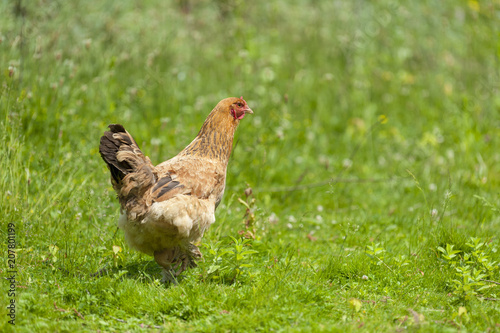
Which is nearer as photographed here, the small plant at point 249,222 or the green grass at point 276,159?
the green grass at point 276,159

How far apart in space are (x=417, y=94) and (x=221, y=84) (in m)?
3.34

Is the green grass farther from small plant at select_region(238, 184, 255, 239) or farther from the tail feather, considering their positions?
the tail feather

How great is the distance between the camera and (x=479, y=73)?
8844 millimetres

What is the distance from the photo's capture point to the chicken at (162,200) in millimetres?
3641

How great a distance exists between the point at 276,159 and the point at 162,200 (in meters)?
3.15

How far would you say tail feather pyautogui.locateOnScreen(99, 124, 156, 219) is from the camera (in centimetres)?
364

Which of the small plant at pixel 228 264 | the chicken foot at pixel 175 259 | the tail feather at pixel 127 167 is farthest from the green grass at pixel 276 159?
the tail feather at pixel 127 167

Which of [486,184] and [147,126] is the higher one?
[147,126]

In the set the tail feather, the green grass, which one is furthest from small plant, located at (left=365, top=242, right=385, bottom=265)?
the tail feather

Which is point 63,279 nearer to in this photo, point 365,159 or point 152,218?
point 152,218

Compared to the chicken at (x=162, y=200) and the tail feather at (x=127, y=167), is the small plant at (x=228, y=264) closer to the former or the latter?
the chicken at (x=162, y=200)

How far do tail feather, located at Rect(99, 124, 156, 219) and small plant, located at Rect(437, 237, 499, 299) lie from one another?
85.0 inches

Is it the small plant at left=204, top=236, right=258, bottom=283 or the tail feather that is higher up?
the tail feather

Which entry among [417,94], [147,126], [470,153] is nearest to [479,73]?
[417,94]
